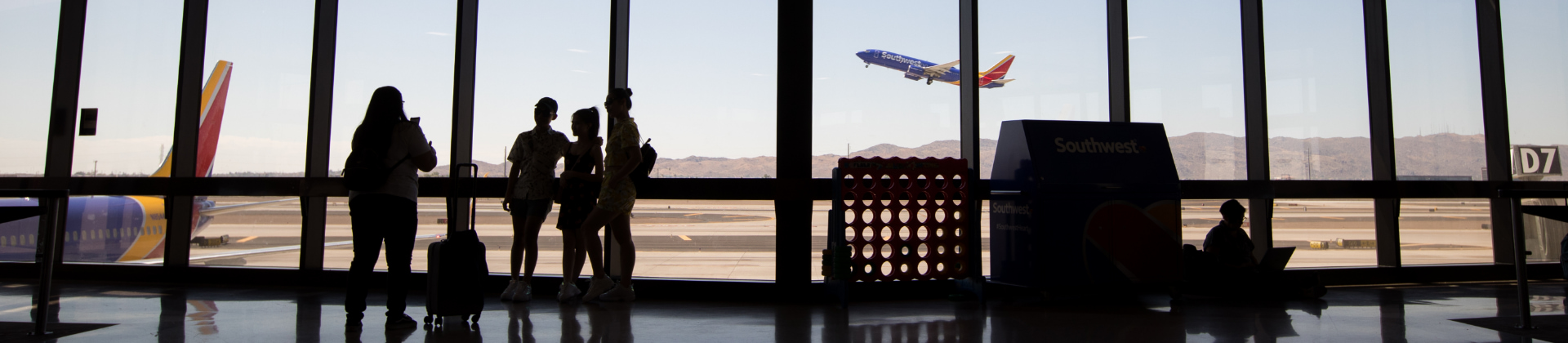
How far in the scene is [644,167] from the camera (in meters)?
3.78

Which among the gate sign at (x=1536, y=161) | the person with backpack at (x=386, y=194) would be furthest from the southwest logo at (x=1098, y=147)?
the gate sign at (x=1536, y=161)

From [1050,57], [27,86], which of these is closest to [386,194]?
[1050,57]

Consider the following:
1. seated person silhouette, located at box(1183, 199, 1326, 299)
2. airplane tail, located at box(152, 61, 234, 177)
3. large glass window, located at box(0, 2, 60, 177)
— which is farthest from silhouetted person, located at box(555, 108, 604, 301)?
large glass window, located at box(0, 2, 60, 177)

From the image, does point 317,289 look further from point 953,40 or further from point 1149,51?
point 1149,51

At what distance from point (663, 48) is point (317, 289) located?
245 cm

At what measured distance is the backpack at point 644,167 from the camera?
3.75m

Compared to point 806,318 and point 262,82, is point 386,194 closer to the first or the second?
point 806,318

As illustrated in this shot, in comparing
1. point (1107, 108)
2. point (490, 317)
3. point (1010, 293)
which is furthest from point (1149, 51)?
point (490, 317)

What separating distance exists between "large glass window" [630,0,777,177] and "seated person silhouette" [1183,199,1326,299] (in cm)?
244

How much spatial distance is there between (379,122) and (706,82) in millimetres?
1948

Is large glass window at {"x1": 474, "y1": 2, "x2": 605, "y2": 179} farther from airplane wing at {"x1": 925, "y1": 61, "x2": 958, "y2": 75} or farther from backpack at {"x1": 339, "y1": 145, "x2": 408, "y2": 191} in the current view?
airplane wing at {"x1": 925, "y1": 61, "x2": 958, "y2": 75}

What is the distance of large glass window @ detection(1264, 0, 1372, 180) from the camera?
15.5 ft

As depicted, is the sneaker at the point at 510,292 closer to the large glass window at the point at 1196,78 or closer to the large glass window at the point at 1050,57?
the large glass window at the point at 1050,57

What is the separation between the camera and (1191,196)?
435cm
